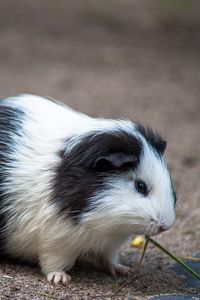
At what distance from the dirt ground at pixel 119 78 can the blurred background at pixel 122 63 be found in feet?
0.05

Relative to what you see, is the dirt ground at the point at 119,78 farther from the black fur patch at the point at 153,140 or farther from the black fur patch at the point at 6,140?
the black fur patch at the point at 153,140

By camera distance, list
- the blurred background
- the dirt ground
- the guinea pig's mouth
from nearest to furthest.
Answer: the guinea pig's mouth, the dirt ground, the blurred background

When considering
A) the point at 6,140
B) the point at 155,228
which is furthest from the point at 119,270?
the point at 6,140

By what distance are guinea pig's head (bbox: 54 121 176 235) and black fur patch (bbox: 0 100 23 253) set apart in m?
0.37

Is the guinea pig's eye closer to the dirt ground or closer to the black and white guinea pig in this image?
the black and white guinea pig

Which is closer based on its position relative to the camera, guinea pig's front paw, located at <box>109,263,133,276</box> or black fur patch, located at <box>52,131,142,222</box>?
black fur patch, located at <box>52,131,142,222</box>

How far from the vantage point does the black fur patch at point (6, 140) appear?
168 inches

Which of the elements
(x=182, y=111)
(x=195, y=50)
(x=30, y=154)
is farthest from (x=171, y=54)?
(x=30, y=154)

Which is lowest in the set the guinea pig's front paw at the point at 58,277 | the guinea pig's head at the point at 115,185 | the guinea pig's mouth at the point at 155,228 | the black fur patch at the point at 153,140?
the guinea pig's front paw at the point at 58,277

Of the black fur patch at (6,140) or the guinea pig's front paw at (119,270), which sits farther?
the guinea pig's front paw at (119,270)

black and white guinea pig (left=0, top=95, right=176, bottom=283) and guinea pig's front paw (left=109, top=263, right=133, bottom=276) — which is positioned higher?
black and white guinea pig (left=0, top=95, right=176, bottom=283)

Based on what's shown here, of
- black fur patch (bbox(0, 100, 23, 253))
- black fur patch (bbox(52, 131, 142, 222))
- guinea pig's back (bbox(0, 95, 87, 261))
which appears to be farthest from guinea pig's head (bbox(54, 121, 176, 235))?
black fur patch (bbox(0, 100, 23, 253))

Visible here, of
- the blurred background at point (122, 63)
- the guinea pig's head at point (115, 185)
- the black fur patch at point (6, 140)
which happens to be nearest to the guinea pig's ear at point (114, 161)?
the guinea pig's head at point (115, 185)

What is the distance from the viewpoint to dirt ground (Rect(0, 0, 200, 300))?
4.36 metres
